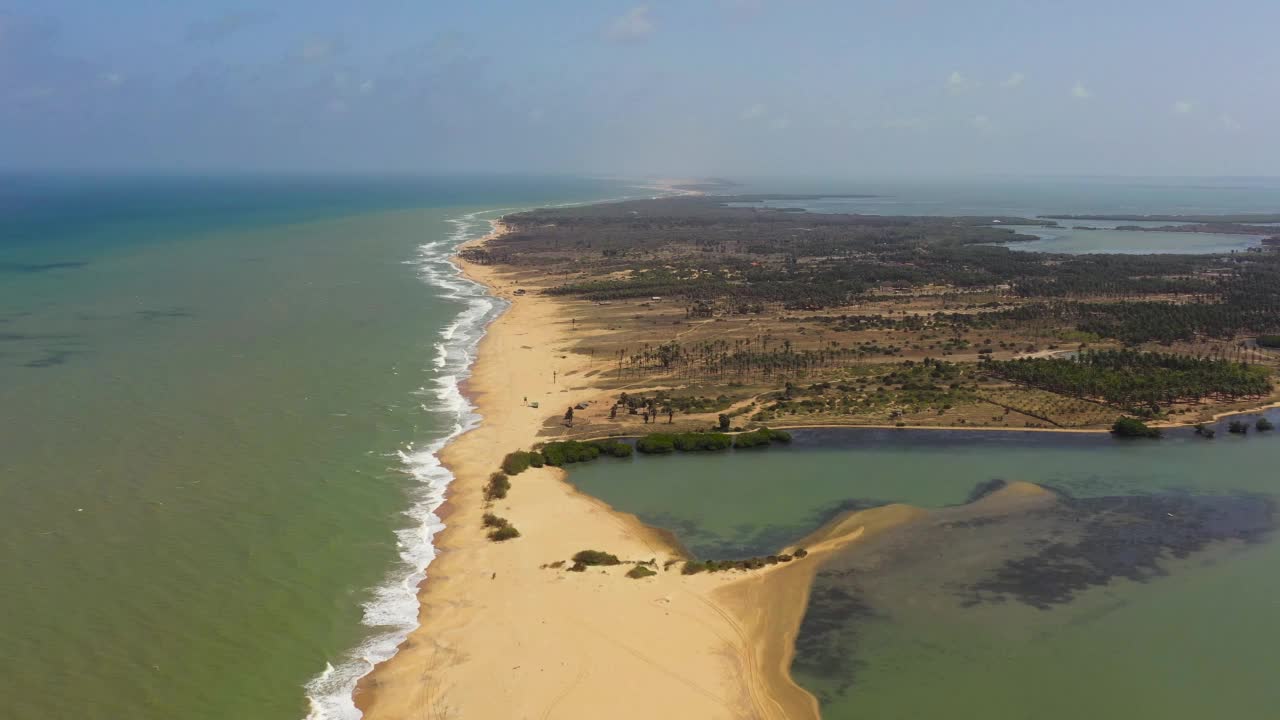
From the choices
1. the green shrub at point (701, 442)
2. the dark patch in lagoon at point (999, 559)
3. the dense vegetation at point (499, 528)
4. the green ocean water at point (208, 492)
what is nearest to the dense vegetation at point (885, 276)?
the green shrub at point (701, 442)

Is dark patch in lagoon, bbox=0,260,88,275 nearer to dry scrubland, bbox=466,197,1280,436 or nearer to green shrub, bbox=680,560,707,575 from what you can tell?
dry scrubland, bbox=466,197,1280,436

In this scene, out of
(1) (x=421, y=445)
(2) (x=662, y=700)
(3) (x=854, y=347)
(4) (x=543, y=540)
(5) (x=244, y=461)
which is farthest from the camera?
(3) (x=854, y=347)

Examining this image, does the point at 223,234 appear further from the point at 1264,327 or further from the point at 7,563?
the point at 1264,327

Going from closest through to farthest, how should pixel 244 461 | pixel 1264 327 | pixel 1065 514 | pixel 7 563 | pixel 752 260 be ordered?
1. pixel 7 563
2. pixel 1065 514
3. pixel 244 461
4. pixel 1264 327
5. pixel 752 260

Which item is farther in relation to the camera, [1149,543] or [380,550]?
[1149,543]

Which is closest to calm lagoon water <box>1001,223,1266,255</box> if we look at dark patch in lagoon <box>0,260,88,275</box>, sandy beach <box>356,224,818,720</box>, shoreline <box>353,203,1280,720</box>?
shoreline <box>353,203,1280,720</box>

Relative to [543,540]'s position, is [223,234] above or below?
above

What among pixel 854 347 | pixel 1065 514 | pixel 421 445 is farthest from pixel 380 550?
pixel 854 347

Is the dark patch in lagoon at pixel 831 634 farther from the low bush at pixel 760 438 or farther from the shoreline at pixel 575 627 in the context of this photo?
the low bush at pixel 760 438
